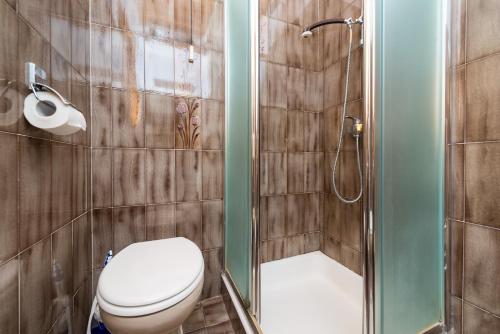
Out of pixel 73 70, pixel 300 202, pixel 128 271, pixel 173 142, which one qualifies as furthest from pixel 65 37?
pixel 300 202

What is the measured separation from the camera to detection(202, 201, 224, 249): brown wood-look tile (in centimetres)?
143

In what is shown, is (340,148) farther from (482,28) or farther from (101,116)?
(101,116)

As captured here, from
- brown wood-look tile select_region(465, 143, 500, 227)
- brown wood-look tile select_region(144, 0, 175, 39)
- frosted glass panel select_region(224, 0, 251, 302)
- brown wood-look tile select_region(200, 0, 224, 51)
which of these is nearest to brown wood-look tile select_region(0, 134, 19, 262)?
frosted glass panel select_region(224, 0, 251, 302)

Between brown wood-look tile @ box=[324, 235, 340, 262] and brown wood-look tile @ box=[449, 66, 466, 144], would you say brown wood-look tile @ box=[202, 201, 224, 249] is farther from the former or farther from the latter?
brown wood-look tile @ box=[449, 66, 466, 144]

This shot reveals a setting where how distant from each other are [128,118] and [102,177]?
38 centimetres

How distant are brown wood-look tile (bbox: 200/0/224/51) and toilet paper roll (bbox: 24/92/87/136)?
0.99 meters

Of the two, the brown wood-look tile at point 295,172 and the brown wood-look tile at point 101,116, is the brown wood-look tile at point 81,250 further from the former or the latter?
the brown wood-look tile at point 295,172

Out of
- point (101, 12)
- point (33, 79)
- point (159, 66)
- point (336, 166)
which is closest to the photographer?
point (33, 79)

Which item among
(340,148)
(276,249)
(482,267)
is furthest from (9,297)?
(340,148)

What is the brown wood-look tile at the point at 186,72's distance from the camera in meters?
1.35

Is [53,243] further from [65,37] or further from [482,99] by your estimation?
[482,99]

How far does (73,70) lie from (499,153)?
183 cm

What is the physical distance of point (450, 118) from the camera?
0.89 metres

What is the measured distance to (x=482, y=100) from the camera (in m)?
0.82
